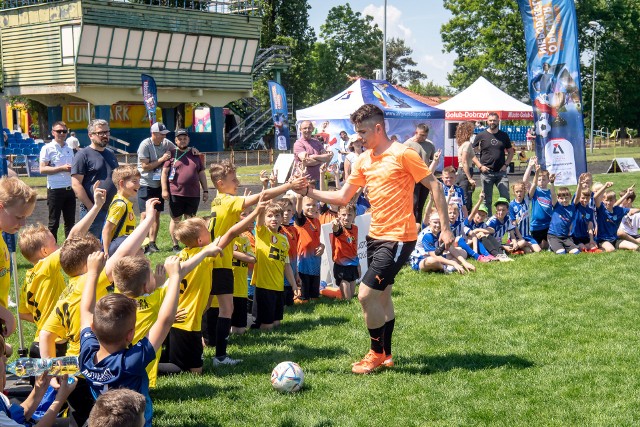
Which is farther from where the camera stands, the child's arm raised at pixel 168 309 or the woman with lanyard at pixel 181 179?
the woman with lanyard at pixel 181 179

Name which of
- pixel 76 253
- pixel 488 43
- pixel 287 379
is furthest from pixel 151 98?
pixel 488 43

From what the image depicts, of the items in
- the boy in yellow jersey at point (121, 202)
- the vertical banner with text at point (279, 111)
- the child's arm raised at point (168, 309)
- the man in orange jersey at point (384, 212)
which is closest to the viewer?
the child's arm raised at point (168, 309)

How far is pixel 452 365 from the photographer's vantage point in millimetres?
6848

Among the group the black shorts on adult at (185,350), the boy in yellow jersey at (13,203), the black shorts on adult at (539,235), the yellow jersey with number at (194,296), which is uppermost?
the boy in yellow jersey at (13,203)

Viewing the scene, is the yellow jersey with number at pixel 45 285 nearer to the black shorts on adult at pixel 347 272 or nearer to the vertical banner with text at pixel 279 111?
the black shorts on adult at pixel 347 272

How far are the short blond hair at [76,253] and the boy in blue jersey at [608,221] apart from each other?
9.35 m

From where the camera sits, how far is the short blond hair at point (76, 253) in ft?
17.0

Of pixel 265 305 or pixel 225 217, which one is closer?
pixel 225 217

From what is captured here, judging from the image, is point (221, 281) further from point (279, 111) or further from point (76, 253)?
point (279, 111)

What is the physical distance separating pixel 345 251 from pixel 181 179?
3765 mm

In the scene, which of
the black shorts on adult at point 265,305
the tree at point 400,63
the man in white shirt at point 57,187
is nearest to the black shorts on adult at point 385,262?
the black shorts on adult at point 265,305

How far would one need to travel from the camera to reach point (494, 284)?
10242 mm

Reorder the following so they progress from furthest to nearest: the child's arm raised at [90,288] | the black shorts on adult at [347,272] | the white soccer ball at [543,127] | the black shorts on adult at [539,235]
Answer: the white soccer ball at [543,127]
the black shorts on adult at [539,235]
the black shorts on adult at [347,272]
the child's arm raised at [90,288]

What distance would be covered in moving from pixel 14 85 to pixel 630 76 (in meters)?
49.4
